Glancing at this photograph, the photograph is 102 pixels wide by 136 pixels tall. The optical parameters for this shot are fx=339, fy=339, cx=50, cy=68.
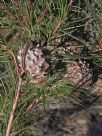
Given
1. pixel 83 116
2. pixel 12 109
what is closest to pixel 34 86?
pixel 12 109

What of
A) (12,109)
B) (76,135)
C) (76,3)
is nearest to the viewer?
(76,3)

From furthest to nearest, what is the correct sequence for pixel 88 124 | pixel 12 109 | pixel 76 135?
pixel 88 124 → pixel 76 135 → pixel 12 109

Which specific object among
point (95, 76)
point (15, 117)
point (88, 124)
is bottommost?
point (88, 124)

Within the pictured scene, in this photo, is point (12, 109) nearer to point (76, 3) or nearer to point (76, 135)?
point (76, 3)

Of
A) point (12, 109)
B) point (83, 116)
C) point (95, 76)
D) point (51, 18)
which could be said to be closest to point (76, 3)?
point (51, 18)

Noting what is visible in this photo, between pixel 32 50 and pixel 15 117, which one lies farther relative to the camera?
pixel 15 117

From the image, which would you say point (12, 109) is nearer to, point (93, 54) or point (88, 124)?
point (93, 54)

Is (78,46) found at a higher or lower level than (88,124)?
higher

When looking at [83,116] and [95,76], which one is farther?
[83,116]

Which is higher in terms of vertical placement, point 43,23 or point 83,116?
point 43,23
